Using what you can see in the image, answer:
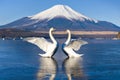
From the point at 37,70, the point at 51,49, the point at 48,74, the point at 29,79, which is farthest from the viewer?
the point at 51,49

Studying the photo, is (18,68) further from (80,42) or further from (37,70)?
(80,42)

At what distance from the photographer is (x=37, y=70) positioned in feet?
80.1

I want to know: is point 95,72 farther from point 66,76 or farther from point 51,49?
point 51,49

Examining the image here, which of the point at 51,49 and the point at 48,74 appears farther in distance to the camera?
the point at 51,49

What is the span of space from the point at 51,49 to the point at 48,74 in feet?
31.7

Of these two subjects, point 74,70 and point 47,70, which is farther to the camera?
point 74,70

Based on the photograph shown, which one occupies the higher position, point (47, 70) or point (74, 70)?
point (47, 70)

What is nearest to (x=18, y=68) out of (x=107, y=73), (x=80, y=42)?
(x=107, y=73)

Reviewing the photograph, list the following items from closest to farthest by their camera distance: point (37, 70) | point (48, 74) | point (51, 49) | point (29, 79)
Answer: point (29, 79) → point (48, 74) → point (37, 70) → point (51, 49)

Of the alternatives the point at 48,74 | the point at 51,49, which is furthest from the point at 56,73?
the point at 51,49

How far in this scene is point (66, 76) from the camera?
21.7m

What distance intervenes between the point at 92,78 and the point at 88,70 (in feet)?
11.0

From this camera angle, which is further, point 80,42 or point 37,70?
point 80,42

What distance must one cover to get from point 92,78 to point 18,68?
19.6ft
